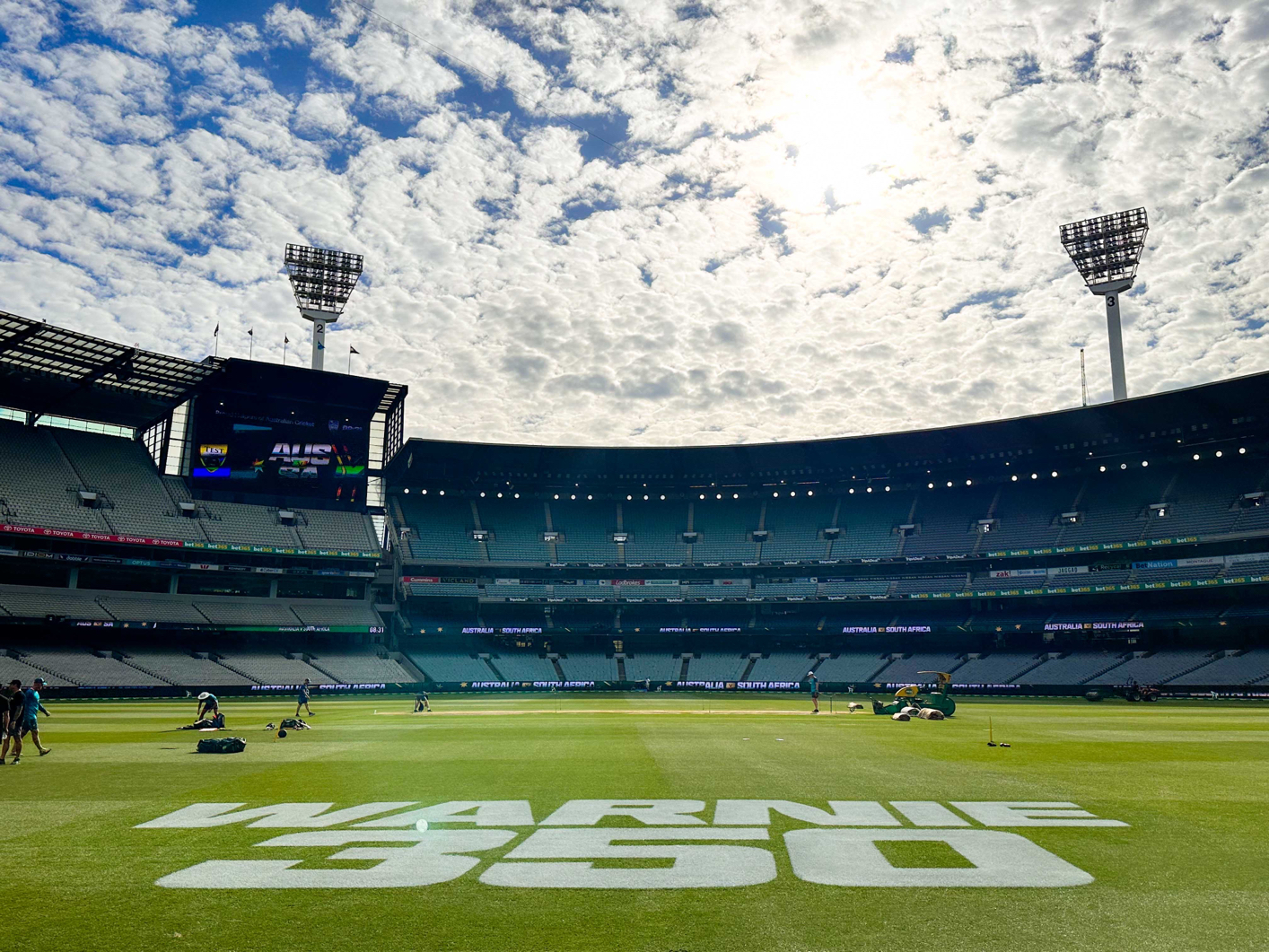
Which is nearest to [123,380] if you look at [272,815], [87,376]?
[87,376]

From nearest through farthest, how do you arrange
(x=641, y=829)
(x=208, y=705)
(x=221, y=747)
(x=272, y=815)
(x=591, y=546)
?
(x=641, y=829) < (x=272, y=815) < (x=221, y=747) < (x=208, y=705) < (x=591, y=546)

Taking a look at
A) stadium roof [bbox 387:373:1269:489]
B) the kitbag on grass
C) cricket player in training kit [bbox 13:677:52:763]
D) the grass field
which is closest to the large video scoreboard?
stadium roof [bbox 387:373:1269:489]

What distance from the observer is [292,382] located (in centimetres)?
7531

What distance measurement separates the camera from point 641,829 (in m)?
11.0

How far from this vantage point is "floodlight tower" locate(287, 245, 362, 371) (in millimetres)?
76688

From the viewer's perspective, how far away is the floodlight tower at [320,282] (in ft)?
252

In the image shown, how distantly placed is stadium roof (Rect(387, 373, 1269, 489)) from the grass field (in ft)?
144

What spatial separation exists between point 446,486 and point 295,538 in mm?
18040

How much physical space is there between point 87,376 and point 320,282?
21.2m

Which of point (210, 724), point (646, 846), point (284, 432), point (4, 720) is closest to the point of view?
point (646, 846)

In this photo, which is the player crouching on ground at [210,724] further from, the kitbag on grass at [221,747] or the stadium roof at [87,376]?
the stadium roof at [87,376]

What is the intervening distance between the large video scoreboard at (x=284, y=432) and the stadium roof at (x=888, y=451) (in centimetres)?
601

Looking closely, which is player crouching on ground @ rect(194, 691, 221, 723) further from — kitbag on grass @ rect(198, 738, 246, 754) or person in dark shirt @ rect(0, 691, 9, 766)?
person in dark shirt @ rect(0, 691, 9, 766)

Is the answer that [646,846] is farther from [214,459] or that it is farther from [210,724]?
[214,459]
